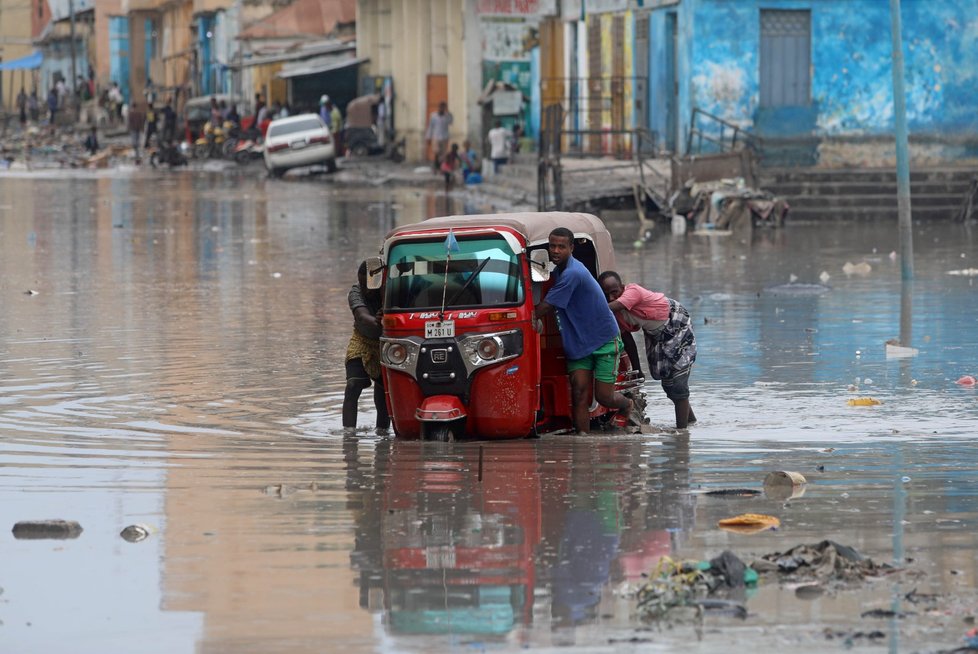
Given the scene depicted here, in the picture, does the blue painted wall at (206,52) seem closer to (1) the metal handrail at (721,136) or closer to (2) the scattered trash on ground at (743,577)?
(1) the metal handrail at (721,136)

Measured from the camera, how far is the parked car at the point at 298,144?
43375mm

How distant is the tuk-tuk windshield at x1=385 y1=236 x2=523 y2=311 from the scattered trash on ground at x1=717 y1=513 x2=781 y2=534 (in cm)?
248

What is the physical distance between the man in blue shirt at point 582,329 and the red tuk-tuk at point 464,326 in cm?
11

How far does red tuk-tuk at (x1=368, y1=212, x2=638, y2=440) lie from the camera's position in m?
9.88

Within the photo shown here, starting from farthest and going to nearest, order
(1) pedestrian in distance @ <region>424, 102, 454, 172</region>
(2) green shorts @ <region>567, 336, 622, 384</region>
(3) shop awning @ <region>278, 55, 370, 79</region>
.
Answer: (3) shop awning @ <region>278, 55, 370, 79</region>
(1) pedestrian in distance @ <region>424, 102, 454, 172</region>
(2) green shorts @ <region>567, 336, 622, 384</region>

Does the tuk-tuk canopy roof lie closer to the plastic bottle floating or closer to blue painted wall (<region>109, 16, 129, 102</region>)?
the plastic bottle floating

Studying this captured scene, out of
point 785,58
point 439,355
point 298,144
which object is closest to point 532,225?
point 439,355

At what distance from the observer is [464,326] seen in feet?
32.4

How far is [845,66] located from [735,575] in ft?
82.5

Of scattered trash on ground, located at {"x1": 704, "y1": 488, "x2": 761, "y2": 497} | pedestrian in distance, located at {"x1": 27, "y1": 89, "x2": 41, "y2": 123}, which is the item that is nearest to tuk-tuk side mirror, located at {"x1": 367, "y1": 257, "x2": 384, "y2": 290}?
scattered trash on ground, located at {"x1": 704, "y1": 488, "x2": 761, "y2": 497}

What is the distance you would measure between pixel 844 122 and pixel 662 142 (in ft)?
11.1

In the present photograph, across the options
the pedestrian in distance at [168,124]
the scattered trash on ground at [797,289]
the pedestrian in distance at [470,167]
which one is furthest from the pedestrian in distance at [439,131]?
the scattered trash on ground at [797,289]

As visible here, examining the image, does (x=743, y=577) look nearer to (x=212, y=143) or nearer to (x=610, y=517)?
(x=610, y=517)

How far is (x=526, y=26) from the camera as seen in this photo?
43000 mm
